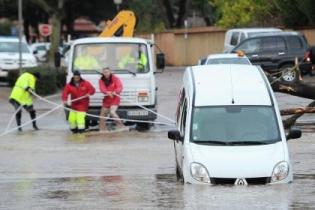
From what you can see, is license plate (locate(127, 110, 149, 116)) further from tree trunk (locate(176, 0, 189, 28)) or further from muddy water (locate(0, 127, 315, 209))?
tree trunk (locate(176, 0, 189, 28))

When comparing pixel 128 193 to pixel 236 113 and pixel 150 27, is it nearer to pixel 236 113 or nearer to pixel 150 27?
pixel 236 113

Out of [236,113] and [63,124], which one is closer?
[236,113]

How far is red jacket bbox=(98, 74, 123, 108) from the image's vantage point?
22.2 meters

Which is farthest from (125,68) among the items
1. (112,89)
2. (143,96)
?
(112,89)

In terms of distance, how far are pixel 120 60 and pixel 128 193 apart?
11.0 m

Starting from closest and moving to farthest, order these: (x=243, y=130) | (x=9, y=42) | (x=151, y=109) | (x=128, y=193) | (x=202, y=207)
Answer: (x=202, y=207) → (x=128, y=193) → (x=243, y=130) → (x=151, y=109) → (x=9, y=42)

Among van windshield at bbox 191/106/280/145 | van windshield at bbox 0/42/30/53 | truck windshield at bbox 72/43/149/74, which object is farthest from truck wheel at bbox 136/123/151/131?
van windshield at bbox 0/42/30/53

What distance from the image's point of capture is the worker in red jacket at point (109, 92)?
22250 mm

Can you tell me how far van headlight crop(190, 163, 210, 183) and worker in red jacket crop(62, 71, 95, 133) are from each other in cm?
995

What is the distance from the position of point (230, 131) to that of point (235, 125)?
0.52 feet

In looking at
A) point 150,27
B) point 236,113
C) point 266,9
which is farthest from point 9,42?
point 236,113

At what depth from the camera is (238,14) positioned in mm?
49750

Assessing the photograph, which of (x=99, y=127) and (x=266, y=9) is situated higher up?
(x=266, y=9)

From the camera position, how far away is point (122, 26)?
87.6 ft
